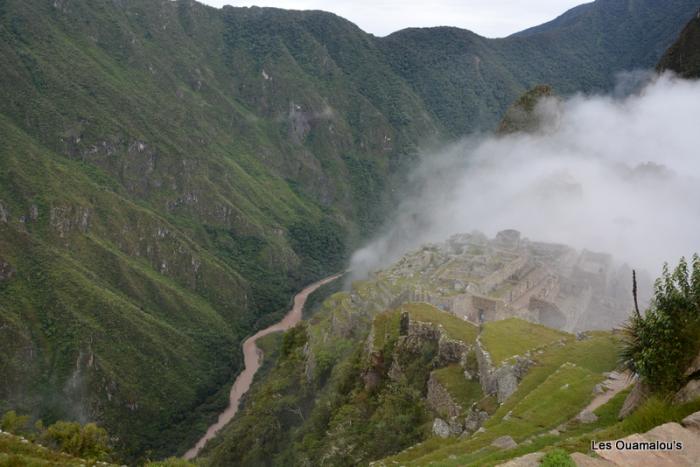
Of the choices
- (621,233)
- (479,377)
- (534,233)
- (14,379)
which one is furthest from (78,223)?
(479,377)

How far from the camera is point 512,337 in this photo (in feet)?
75.5

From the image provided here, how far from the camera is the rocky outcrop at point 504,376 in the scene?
19.4 m

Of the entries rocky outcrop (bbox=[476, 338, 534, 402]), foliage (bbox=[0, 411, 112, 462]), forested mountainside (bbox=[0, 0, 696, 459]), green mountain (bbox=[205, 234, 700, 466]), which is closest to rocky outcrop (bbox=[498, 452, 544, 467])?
green mountain (bbox=[205, 234, 700, 466])

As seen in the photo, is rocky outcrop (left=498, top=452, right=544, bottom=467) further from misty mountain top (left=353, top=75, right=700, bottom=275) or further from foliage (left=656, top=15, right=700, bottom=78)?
foliage (left=656, top=15, right=700, bottom=78)

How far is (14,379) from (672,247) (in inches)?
4226

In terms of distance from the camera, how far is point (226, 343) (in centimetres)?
12862

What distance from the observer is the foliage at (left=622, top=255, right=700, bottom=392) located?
38.4ft

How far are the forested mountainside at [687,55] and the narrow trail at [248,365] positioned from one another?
76.2m

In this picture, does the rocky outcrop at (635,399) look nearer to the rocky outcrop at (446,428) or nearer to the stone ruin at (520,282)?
the rocky outcrop at (446,428)

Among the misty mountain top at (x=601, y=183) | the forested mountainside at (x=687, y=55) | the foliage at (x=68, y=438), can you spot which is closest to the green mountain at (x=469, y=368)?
the misty mountain top at (x=601, y=183)

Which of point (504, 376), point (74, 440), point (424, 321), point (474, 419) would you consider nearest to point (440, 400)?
point (474, 419)

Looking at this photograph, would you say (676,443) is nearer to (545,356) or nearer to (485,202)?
(545,356)

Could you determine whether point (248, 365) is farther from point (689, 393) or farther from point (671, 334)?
point (689, 393)

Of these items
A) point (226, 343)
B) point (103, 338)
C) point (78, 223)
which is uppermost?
point (78, 223)
